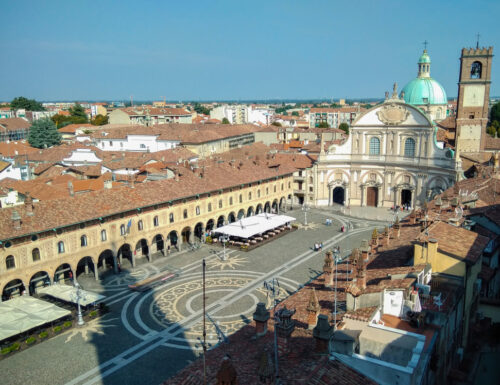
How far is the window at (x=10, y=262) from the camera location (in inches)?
1367

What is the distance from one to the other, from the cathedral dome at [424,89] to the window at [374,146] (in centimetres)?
2051

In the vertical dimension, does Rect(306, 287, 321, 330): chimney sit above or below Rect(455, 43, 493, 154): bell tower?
below

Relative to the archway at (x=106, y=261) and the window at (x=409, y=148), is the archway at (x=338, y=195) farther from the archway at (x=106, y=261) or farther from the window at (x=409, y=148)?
the archway at (x=106, y=261)

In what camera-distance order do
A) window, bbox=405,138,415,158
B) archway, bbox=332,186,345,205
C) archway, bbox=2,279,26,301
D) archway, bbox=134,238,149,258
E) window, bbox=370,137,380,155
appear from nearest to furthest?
1. archway, bbox=2,279,26,301
2. archway, bbox=134,238,149,258
3. window, bbox=405,138,415,158
4. window, bbox=370,137,380,155
5. archway, bbox=332,186,345,205

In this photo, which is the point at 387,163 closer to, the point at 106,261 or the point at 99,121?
the point at 106,261

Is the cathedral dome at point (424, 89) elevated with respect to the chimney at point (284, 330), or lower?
elevated

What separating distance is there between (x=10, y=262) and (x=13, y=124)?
12099 centimetres

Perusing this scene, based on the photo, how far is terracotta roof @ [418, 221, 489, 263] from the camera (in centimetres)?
2206

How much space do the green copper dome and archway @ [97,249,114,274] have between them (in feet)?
216

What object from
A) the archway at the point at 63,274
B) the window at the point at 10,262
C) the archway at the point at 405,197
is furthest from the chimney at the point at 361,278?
the archway at the point at 405,197

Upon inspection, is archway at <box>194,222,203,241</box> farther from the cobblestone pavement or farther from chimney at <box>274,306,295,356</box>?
chimney at <box>274,306,295,356</box>

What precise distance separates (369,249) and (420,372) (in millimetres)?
16851

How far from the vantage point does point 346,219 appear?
214ft

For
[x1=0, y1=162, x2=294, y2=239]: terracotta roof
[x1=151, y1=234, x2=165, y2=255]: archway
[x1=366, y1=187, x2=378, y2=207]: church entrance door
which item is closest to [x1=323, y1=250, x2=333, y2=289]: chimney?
[x1=0, y1=162, x2=294, y2=239]: terracotta roof
